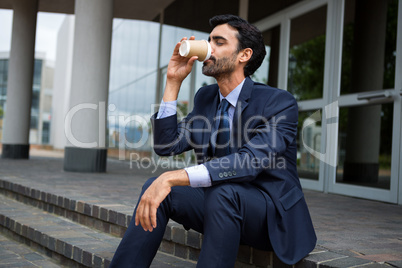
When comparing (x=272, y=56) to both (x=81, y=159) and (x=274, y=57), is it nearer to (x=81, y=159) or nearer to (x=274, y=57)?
(x=274, y=57)

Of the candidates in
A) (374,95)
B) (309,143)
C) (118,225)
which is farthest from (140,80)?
(118,225)

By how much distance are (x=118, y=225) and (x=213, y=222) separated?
5.67 ft

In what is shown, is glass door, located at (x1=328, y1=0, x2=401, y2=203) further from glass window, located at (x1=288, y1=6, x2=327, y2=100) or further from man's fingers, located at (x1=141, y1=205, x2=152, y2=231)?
man's fingers, located at (x1=141, y1=205, x2=152, y2=231)

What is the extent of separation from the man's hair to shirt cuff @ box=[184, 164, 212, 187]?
0.66 m

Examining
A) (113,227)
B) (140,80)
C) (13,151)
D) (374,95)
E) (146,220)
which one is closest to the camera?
(146,220)

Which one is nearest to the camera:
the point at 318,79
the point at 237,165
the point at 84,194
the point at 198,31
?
the point at 237,165

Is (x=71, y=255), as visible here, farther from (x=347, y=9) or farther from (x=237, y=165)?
(x=347, y=9)

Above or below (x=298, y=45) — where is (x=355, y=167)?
below

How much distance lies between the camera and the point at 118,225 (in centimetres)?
331

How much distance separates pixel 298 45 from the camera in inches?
243

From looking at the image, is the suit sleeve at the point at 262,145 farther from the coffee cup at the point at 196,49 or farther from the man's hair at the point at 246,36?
the coffee cup at the point at 196,49

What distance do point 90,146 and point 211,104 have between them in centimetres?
492

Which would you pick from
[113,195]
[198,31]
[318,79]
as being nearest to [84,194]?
[113,195]

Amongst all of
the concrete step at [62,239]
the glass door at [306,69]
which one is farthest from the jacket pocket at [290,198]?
the glass door at [306,69]
